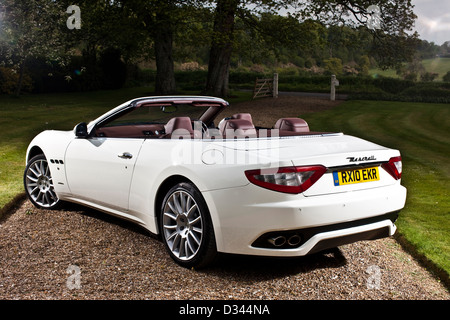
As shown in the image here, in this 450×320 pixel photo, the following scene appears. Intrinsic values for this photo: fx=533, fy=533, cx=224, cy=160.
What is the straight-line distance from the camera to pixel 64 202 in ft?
22.2

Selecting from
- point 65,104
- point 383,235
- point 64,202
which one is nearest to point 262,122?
point 65,104

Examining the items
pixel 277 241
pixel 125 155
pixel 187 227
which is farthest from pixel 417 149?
pixel 277 241

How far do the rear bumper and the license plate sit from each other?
0.33ft

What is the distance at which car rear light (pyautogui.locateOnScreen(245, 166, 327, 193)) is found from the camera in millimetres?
4012

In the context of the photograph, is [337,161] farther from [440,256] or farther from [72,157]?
[72,157]

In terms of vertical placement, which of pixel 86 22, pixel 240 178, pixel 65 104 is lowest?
pixel 65 104

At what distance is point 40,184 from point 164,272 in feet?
9.85

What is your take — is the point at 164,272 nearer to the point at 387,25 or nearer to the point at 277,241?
the point at 277,241

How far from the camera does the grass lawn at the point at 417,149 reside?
237 inches

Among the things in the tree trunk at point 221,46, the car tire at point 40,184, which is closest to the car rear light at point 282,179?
the car tire at point 40,184

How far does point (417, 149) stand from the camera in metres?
14.1

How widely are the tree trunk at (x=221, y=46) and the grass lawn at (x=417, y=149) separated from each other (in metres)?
6.95

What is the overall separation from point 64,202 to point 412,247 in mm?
4181

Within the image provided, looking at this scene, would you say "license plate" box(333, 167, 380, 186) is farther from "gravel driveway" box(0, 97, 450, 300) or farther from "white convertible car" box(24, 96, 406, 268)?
"gravel driveway" box(0, 97, 450, 300)
